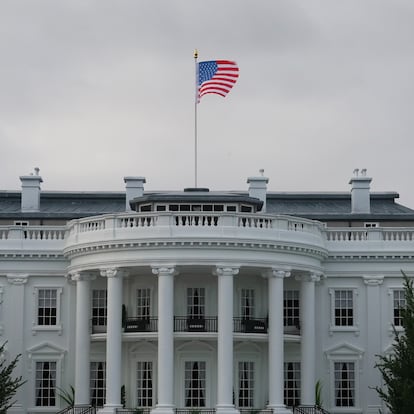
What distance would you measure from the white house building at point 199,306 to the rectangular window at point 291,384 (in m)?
0.05

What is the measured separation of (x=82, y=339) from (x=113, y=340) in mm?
2822

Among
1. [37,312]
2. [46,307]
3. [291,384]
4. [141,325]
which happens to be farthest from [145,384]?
[291,384]

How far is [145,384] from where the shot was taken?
5503 centimetres

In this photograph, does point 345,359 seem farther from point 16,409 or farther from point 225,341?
point 16,409

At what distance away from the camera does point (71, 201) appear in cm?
6625

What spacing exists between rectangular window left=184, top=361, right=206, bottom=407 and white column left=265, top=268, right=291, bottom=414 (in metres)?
4.18

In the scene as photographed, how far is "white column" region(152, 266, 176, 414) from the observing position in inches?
1976

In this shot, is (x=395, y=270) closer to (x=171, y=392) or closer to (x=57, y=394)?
(x=171, y=392)

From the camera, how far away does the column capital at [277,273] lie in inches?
2061

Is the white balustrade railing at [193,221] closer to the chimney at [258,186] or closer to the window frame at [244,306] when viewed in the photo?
the window frame at [244,306]

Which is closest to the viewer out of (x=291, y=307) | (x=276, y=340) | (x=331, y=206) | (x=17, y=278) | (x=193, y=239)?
(x=193, y=239)

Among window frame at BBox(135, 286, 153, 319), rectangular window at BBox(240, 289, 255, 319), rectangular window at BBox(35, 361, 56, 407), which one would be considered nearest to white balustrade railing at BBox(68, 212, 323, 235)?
window frame at BBox(135, 286, 153, 319)

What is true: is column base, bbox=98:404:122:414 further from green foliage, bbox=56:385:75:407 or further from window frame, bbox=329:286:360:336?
window frame, bbox=329:286:360:336

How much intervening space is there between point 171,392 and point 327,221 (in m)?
17.1
